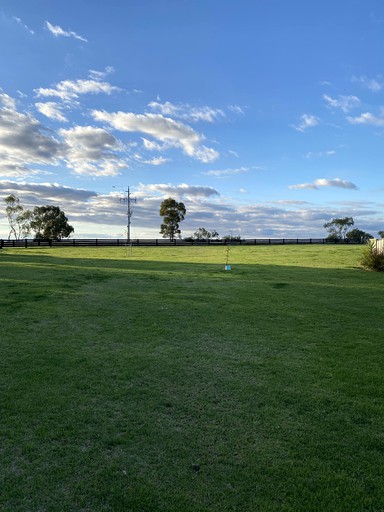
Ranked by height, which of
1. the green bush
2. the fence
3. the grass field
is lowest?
the grass field

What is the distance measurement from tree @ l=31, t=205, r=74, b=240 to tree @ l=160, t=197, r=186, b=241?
738 inches

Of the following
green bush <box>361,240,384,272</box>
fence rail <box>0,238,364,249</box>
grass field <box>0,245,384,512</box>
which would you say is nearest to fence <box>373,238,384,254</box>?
green bush <box>361,240,384,272</box>

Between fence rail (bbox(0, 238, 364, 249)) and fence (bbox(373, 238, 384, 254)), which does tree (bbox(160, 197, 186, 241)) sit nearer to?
fence rail (bbox(0, 238, 364, 249))

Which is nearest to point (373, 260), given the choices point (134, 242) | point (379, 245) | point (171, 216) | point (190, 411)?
point (379, 245)

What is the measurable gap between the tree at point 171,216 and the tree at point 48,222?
18747 mm

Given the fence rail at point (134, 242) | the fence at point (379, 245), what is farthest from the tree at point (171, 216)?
the fence at point (379, 245)

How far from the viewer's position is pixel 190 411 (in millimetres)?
4297

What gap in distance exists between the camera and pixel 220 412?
427 centimetres

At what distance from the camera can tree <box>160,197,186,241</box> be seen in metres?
72.2

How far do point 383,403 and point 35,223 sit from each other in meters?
73.0

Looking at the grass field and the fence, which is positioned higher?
the fence

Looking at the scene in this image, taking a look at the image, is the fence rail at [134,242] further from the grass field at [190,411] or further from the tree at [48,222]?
Answer: the grass field at [190,411]

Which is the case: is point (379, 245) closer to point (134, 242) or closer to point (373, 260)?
point (373, 260)

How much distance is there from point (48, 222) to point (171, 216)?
74.6ft
